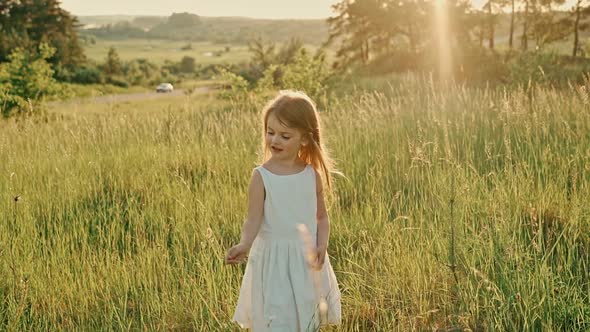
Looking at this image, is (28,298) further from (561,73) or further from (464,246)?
(561,73)

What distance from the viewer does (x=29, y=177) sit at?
16.1 feet

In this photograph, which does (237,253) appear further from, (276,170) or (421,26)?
(421,26)

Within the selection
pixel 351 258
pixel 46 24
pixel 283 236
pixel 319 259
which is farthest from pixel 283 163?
pixel 46 24

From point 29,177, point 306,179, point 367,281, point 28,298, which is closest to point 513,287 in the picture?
point 367,281

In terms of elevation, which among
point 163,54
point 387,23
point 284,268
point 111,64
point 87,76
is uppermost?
point 387,23

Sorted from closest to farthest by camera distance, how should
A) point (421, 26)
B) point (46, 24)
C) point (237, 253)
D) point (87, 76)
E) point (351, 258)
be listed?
point (237, 253)
point (351, 258)
point (421, 26)
point (46, 24)
point (87, 76)

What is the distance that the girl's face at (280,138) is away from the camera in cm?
243

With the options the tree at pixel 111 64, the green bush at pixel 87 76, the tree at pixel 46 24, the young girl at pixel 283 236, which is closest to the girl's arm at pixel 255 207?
the young girl at pixel 283 236

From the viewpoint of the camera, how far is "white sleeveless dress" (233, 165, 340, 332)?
2400mm

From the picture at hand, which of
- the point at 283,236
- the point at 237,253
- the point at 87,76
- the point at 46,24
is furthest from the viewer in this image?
the point at 87,76

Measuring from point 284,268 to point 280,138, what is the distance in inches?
21.5

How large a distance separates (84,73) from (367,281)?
1767 inches

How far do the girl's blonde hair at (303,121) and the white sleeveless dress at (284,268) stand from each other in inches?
5.6

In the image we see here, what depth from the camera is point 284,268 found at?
7.87 feet
